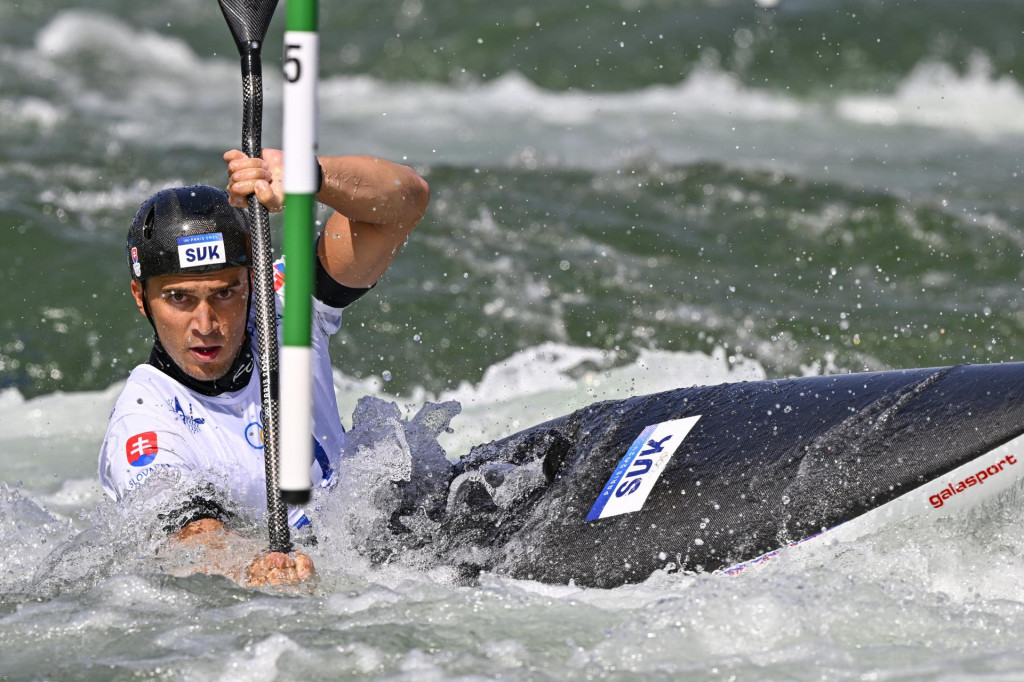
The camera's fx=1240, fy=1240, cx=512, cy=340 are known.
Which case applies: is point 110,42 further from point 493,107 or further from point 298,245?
point 298,245

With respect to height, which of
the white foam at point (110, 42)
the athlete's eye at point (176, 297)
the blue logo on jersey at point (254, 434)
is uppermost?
the white foam at point (110, 42)

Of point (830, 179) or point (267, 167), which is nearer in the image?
point (267, 167)

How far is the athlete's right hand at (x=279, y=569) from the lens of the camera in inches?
125

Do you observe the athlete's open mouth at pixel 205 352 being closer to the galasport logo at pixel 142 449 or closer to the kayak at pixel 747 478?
the galasport logo at pixel 142 449

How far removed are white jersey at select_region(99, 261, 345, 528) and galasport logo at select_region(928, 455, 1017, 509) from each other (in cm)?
175

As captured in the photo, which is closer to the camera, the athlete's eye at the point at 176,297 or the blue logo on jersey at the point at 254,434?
the athlete's eye at the point at 176,297

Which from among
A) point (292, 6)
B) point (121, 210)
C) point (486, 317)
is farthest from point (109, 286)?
point (292, 6)

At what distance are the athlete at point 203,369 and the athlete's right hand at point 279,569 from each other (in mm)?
11

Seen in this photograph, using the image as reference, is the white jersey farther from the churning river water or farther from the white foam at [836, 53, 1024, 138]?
the white foam at [836, 53, 1024, 138]

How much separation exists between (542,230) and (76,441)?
3.25 meters

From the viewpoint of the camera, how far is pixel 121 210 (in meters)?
8.09

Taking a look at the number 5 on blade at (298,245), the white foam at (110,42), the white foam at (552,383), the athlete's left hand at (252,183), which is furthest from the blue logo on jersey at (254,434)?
the white foam at (110,42)

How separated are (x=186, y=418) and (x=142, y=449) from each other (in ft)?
0.62

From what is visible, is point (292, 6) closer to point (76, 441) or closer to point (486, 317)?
point (76, 441)
